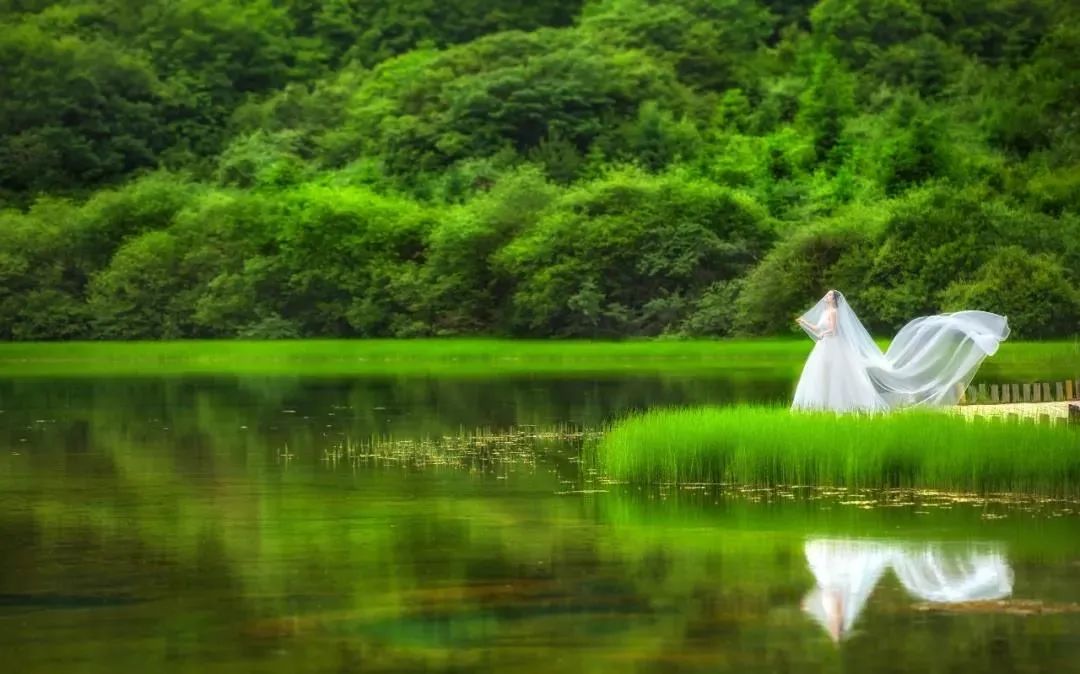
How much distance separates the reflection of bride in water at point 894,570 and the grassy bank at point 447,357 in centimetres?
2724

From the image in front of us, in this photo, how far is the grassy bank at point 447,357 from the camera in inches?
1992

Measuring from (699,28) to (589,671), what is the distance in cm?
8348

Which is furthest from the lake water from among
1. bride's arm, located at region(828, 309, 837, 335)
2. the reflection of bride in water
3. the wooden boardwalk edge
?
the wooden boardwalk edge

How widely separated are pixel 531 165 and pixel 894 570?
60.7 metres

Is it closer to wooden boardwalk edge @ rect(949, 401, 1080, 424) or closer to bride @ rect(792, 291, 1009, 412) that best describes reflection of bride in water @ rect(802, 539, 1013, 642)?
wooden boardwalk edge @ rect(949, 401, 1080, 424)

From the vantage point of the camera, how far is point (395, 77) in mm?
89438

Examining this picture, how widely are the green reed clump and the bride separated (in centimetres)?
311

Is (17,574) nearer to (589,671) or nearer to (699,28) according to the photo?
(589,671)

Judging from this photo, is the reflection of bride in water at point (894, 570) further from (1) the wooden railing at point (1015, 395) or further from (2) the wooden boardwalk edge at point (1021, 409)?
(1) the wooden railing at point (1015, 395)

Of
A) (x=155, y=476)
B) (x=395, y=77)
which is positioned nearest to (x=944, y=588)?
(x=155, y=476)

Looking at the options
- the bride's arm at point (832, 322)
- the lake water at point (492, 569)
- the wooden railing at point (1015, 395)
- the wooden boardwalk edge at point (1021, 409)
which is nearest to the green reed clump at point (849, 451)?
the lake water at point (492, 569)

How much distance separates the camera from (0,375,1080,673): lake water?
13344 millimetres

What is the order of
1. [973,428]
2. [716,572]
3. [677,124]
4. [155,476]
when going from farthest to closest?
[677,124] → [155,476] → [973,428] → [716,572]

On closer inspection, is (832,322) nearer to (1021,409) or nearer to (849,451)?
(1021,409)
